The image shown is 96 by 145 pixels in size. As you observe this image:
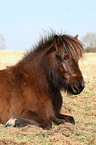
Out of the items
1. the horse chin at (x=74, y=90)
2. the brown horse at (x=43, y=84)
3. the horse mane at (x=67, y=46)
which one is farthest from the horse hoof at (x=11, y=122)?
the horse mane at (x=67, y=46)

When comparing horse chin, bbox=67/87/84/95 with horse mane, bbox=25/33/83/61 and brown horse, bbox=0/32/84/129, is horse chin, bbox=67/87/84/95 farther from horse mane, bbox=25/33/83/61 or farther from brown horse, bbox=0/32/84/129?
horse mane, bbox=25/33/83/61

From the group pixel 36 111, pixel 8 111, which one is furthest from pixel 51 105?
pixel 8 111

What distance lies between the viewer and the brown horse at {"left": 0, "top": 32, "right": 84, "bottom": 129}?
4.05 metres

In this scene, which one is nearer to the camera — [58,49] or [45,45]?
[58,49]

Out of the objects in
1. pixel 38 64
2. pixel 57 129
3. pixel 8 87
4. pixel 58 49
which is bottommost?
pixel 57 129

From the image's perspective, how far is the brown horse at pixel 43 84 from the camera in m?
4.05

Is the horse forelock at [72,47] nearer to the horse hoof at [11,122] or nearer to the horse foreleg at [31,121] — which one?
the horse foreleg at [31,121]

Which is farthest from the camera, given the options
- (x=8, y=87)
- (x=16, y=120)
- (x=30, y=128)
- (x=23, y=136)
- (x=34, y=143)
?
(x=8, y=87)

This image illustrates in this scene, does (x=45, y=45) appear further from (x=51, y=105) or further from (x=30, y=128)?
(x=30, y=128)

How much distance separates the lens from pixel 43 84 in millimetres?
4395

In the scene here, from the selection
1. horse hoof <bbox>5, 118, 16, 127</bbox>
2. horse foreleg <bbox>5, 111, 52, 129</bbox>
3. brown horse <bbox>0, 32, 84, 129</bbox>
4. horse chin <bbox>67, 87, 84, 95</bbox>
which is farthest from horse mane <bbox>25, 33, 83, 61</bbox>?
horse hoof <bbox>5, 118, 16, 127</bbox>

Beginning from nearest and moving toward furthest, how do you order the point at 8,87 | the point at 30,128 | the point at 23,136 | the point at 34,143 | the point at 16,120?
the point at 34,143 → the point at 23,136 → the point at 30,128 → the point at 16,120 → the point at 8,87

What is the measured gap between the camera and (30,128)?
368 cm

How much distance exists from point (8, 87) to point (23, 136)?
1.28 m
